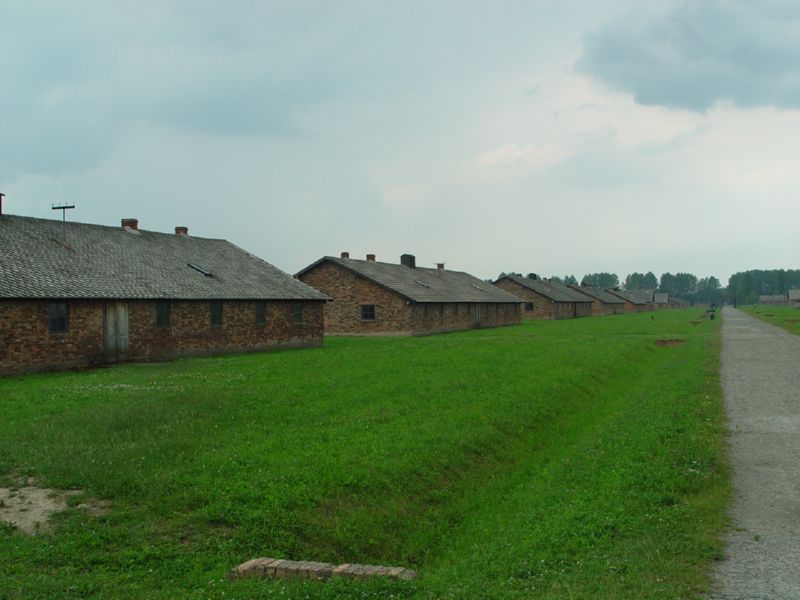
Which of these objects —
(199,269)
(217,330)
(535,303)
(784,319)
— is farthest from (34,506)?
(784,319)

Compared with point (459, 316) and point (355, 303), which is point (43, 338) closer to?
point (355, 303)

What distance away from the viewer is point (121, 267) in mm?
30859

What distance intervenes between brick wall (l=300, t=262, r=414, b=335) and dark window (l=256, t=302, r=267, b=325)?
50.9ft

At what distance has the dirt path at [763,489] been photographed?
699 cm

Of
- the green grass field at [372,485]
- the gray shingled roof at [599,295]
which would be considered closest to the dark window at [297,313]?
the green grass field at [372,485]

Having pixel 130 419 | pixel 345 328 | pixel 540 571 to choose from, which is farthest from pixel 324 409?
pixel 345 328

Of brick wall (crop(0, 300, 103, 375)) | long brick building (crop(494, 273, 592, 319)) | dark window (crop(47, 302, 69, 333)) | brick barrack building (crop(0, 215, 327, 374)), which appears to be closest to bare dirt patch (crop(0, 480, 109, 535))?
brick wall (crop(0, 300, 103, 375))

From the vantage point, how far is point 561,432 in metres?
16.3

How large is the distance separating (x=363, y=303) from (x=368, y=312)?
30.1 inches

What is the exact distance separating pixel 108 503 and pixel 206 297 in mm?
22721

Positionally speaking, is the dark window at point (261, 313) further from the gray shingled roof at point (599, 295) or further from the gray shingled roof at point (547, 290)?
the gray shingled roof at point (599, 295)

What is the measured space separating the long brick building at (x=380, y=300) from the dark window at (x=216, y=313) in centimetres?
1581

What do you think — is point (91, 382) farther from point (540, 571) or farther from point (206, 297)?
point (540, 571)

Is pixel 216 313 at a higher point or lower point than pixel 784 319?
higher
